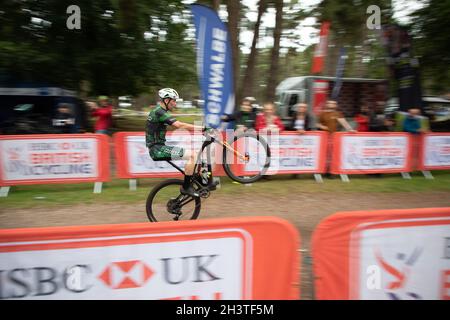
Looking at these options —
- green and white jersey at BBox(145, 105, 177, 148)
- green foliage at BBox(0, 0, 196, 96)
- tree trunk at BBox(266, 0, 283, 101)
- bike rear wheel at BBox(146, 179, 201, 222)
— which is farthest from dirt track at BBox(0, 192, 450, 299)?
green foliage at BBox(0, 0, 196, 96)

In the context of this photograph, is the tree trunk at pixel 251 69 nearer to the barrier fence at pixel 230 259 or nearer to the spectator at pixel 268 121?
the spectator at pixel 268 121

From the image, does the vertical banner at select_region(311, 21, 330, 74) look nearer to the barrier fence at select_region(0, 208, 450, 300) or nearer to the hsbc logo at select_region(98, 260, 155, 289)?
the barrier fence at select_region(0, 208, 450, 300)

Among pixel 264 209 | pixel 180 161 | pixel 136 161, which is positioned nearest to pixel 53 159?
pixel 136 161

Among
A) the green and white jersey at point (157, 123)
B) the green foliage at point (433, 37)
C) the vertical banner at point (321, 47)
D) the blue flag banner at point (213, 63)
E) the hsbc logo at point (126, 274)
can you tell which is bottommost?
the hsbc logo at point (126, 274)

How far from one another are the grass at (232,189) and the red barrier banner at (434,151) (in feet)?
1.14

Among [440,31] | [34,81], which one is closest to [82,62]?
[34,81]

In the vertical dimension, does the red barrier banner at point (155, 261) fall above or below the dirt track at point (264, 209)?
above

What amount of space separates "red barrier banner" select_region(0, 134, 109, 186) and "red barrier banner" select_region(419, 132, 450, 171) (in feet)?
25.1

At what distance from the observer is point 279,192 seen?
7.91 metres

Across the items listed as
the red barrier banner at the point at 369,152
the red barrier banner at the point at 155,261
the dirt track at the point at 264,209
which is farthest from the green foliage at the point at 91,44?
the red barrier banner at the point at 155,261

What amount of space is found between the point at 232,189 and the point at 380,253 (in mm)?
5197

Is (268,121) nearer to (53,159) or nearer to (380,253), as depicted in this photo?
(53,159)

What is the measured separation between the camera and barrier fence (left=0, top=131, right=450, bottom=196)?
24.5 ft

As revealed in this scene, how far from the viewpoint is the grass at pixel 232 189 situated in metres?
7.10
